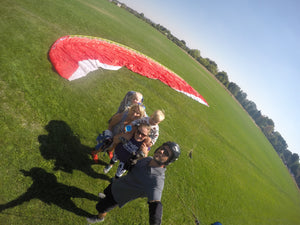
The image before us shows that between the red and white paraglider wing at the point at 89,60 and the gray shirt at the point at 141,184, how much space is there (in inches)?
216

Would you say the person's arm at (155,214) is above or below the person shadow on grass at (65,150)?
above

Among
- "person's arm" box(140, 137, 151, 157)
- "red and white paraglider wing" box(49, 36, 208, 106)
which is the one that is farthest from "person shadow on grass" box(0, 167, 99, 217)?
"red and white paraglider wing" box(49, 36, 208, 106)

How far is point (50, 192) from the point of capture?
13.9 ft

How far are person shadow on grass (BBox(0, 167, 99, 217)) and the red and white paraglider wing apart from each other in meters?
4.21

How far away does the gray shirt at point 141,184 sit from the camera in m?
2.98

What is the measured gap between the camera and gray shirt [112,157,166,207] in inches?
117

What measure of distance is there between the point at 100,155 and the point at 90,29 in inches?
462

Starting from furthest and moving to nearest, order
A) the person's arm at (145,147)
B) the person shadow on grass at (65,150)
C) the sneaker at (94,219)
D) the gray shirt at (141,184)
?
the person shadow on grass at (65,150) < the sneaker at (94,219) < the person's arm at (145,147) < the gray shirt at (141,184)

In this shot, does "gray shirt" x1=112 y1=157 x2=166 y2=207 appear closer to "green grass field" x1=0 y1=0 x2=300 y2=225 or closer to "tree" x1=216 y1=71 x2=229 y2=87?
"green grass field" x1=0 y1=0 x2=300 y2=225

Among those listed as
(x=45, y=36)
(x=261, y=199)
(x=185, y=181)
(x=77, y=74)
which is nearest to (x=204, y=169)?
(x=185, y=181)

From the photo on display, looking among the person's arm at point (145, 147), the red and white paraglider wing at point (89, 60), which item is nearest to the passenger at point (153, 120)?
the person's arm at point (145, 147)

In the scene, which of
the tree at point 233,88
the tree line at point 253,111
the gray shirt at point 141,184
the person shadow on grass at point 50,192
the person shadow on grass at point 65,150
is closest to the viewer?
the gray shirt at point 141,184

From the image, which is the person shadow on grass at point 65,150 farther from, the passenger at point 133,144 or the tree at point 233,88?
the tree at point 233,88

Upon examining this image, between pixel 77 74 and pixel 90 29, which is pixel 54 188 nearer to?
pixel 77 74
